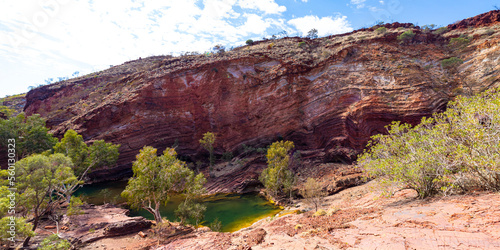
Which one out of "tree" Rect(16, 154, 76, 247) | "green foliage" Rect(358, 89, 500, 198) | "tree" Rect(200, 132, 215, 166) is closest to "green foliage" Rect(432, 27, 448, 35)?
"green foliage" Rect(358, 89, 500, 198)

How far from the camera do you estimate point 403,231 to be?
6113 mm

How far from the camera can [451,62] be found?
29.7m

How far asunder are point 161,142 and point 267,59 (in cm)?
2614

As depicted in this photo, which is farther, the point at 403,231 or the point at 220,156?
the point at 220,156

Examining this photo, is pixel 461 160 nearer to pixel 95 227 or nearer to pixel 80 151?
pixel 95 227

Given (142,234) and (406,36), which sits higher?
(406,36)

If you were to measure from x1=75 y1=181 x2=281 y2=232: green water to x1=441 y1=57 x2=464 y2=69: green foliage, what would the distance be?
34.1m

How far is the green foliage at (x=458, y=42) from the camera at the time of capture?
31094 millimetres

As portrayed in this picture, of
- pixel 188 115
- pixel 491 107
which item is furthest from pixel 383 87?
pixel 188 115

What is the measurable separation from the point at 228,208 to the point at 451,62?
3895 cm

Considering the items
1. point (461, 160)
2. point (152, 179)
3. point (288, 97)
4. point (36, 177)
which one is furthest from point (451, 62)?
point (36, 177)

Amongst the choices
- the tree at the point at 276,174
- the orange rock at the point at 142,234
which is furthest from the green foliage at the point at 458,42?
the orange rock at the point at 142,234

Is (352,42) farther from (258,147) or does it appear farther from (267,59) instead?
(258,147)

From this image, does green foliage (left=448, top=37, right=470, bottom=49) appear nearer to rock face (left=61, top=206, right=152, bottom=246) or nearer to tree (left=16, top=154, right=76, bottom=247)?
rock face (left=61, top=206, right=152, bottom=246)
